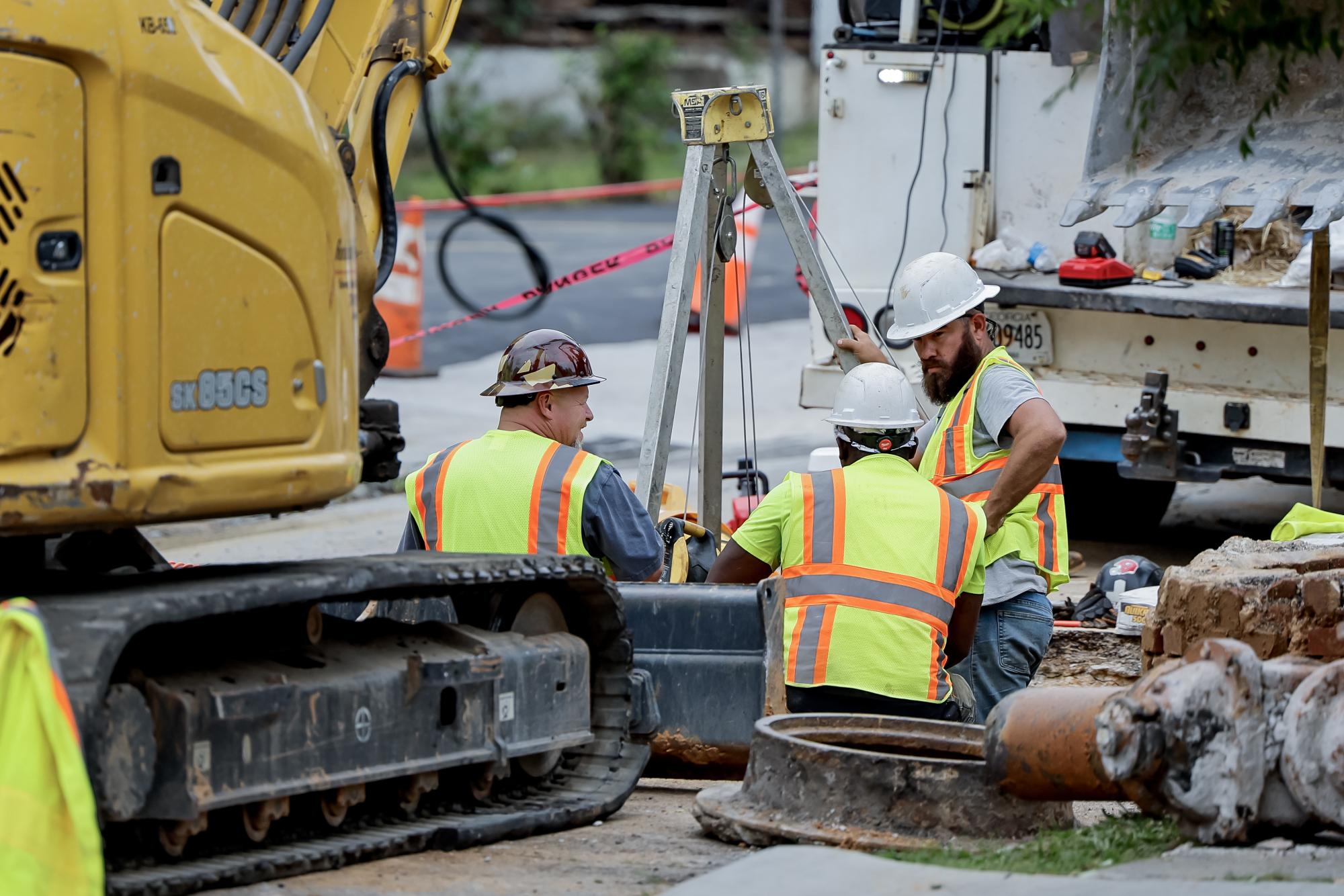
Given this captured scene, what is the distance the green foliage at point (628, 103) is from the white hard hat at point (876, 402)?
25881 mm

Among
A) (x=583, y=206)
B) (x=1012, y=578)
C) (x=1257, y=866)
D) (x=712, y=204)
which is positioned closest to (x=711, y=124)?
(x=712, y=204)

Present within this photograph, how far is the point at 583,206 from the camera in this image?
95.2ft

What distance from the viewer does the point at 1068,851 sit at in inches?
170

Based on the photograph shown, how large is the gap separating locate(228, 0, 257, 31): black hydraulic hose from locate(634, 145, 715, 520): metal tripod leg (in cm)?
181

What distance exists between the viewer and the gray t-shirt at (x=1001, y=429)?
5.99 meters

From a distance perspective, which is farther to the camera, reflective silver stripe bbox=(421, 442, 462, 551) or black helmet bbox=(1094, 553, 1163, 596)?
black helmet bbox=(1094, 553, 1163, 596)

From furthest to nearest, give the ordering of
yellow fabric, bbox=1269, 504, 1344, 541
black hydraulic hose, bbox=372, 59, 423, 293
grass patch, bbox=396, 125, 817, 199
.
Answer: grass patch, bbox=396, 125, 817, 199
yellow fabric, bbox=1269, 504, 1344, 541
black hydraulic hose, bbox=372, 59, 423, 293

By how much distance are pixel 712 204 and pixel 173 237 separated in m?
2.72

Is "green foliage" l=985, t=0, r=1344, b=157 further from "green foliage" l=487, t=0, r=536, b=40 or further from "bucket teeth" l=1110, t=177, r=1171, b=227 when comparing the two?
"green foliage" l=487, t=0, r=536, b=40

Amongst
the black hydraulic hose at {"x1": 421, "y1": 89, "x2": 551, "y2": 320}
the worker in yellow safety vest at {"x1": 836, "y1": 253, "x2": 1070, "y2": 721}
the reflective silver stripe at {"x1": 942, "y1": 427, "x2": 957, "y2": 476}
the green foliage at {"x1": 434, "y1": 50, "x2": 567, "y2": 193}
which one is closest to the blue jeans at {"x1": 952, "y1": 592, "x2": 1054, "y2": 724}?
the worker in yellow safety vest at {"x1": 836, "y1": 253, "x2": 1070, "y2": 721}

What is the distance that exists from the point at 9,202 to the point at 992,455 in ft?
11.0

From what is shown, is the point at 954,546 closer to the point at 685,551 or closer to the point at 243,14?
the point at 685,551

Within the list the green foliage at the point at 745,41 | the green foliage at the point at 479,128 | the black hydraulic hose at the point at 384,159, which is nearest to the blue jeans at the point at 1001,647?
the black hydraulic hose at the point at 384,159

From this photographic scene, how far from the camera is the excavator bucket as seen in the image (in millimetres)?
5652
